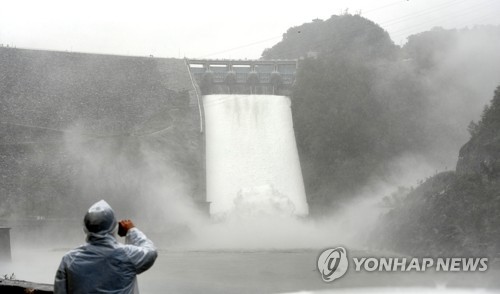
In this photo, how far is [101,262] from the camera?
346cm

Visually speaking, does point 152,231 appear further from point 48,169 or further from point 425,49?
point 425,49

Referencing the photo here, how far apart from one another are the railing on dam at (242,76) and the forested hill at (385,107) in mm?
3586

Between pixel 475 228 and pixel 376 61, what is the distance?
1254 inches

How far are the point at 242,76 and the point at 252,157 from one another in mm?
14912

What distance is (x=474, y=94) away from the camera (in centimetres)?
4038

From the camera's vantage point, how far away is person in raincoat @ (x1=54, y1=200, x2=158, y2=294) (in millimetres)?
3453

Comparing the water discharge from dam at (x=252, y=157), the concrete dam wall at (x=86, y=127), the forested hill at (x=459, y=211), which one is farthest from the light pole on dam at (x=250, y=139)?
the forested hill at (x=459, y=211)

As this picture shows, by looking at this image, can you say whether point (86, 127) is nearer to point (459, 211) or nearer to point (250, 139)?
point (250, 139)

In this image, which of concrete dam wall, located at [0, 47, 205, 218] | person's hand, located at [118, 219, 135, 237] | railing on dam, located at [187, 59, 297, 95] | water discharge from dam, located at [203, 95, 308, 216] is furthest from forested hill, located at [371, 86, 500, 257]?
railing on dam, located at [187, 59, 297, 95]

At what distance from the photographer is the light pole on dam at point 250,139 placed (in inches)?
1314

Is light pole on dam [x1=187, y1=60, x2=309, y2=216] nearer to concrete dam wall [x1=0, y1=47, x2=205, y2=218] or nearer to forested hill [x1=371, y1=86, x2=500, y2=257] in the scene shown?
concrete dam wall [x1=0, y1=47, x2=205, y2=218]

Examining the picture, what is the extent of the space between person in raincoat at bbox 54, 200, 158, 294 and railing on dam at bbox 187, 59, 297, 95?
44.9 m

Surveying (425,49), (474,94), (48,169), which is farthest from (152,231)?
(425,49)

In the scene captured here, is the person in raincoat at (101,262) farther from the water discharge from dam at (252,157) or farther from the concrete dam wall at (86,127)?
the water discharge from dam at (252,157)
